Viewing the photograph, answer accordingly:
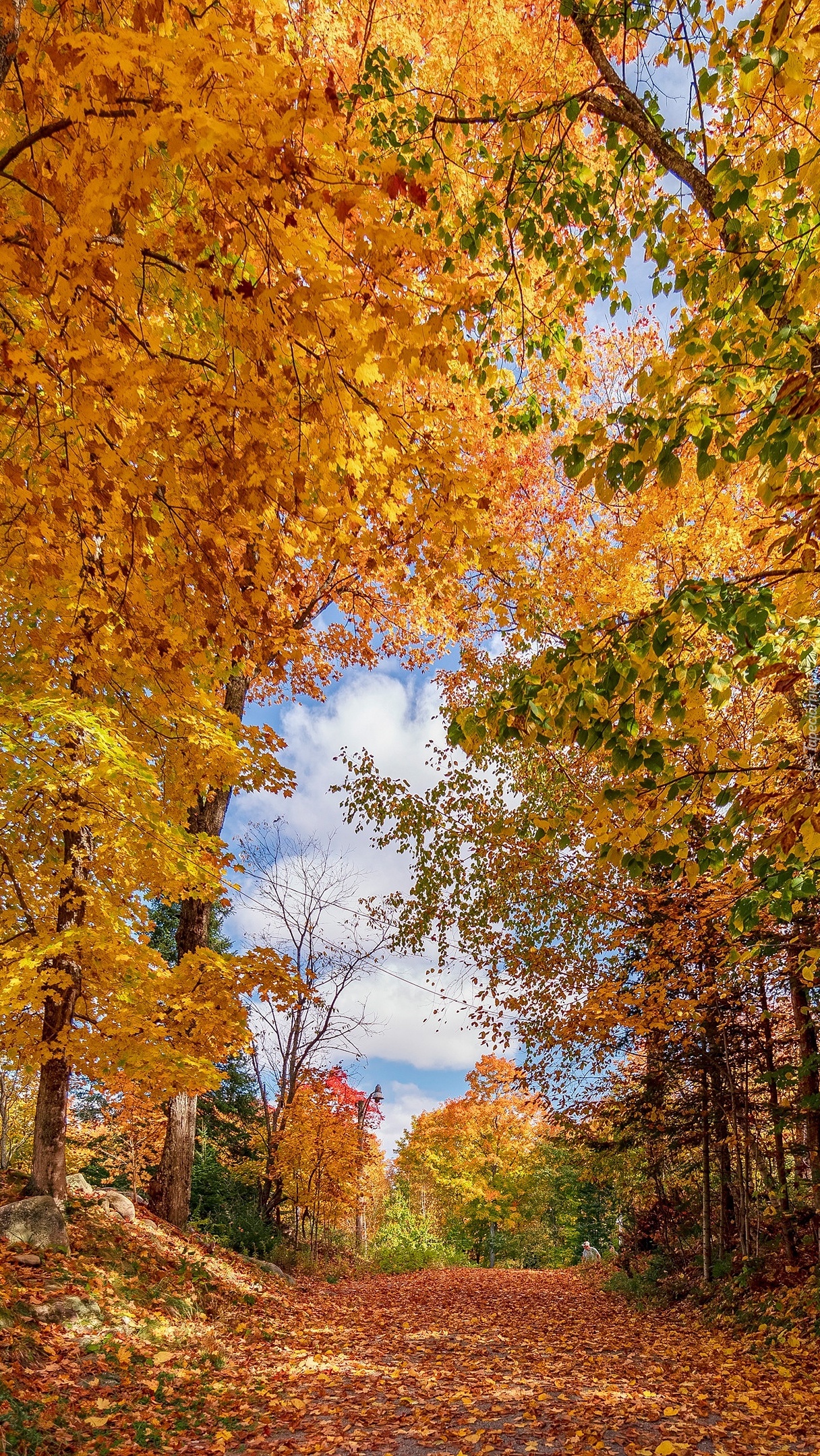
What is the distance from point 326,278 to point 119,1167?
1427 centimetres

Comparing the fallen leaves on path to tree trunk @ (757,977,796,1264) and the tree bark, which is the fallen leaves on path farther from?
tree trunk @ (757,977,796,1264)

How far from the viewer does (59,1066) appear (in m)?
7.57

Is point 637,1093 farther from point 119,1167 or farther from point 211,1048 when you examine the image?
point 119,1167

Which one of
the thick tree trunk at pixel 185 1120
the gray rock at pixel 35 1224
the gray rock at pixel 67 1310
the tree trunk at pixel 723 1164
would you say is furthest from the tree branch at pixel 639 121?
the gray rock at pixel 35 1224

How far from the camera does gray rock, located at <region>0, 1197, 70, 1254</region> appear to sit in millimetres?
6715

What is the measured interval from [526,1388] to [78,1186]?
6.25 meters

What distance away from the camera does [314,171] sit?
114 inches

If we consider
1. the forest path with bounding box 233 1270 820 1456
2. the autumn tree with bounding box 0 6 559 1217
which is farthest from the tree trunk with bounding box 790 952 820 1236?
the autumn tree with bounding box 0 6 559 1217

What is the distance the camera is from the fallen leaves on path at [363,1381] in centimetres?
436

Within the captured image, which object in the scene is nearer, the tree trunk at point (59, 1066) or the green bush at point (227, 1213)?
the tree trunk at point (59, 1066)

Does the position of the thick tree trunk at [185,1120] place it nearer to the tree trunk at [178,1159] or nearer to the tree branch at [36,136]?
the tree trunk at [178,1159]

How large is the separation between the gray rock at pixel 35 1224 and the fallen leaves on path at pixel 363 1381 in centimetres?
26

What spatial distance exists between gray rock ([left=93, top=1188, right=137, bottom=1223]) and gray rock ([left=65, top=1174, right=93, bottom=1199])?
0.45 feet

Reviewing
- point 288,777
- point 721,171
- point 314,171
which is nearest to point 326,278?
point 314,171
